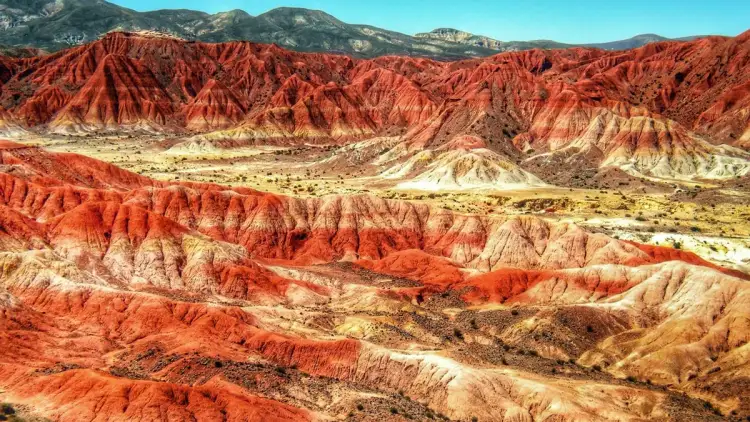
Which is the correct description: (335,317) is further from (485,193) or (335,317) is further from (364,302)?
(485,193)

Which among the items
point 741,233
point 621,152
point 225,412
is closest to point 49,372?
point 225,412

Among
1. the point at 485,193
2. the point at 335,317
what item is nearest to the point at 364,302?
the point at 335,317

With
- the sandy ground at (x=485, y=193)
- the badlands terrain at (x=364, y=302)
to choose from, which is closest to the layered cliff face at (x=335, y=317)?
the badlands terrain at (x=364, y=302)

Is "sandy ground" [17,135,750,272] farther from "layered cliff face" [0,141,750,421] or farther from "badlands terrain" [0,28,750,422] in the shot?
"layered cliff face" [0,141,750,421]

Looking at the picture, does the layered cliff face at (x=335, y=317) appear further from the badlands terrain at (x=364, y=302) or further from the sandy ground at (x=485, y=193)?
the sandy ground at (x=485, y=193)

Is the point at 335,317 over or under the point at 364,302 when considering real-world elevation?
over

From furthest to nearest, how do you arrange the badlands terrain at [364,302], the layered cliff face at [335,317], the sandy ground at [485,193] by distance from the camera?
the sandy ground at [485,193]
the badlands terrain at [364,302]
the layered cliff face at [335,317]

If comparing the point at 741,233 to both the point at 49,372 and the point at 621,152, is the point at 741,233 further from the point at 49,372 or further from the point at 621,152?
the point at 49,372

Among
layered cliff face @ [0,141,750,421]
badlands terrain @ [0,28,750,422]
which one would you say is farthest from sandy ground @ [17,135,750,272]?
layered cliff face @ [0,141,750,421]
